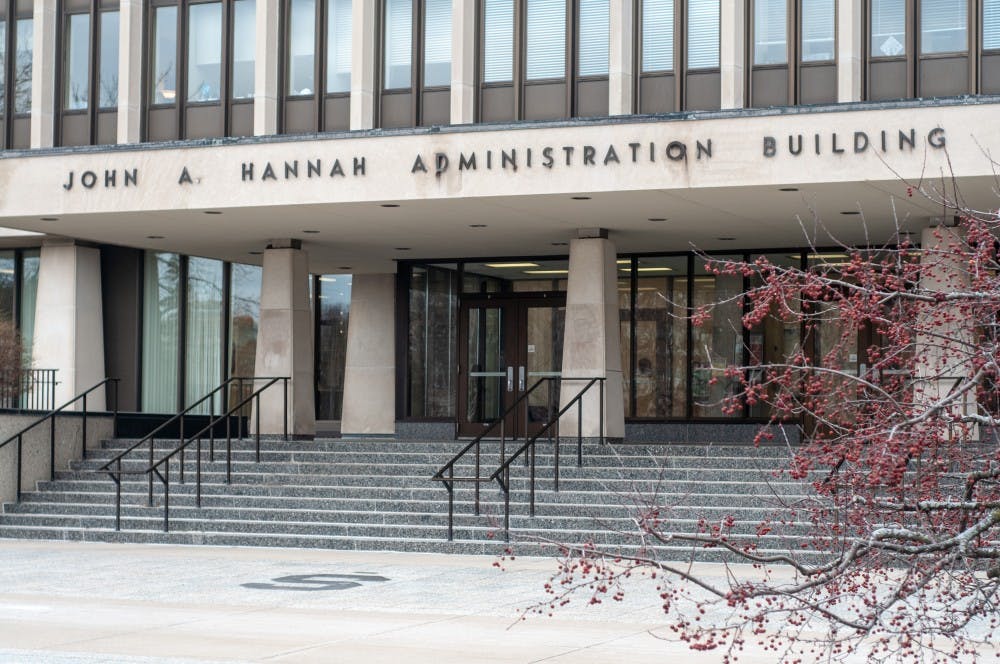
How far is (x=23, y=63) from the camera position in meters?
26.4

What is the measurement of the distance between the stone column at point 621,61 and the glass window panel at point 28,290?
12591 millimetres

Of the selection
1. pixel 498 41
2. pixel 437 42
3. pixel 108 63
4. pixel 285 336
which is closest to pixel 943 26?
pixel 498 41

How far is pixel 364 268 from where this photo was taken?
28.2m

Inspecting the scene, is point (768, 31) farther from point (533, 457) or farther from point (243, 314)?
point (243, 314)

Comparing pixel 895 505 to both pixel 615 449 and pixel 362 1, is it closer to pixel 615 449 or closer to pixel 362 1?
pixel 615 449

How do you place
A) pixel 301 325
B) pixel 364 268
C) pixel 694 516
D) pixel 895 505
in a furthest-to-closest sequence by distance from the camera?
pixel 364 268, pixel 301 325, pixel 694 516, pixel 895 505

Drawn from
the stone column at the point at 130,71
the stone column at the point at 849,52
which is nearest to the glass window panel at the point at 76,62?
the stone column at the point at 130,71

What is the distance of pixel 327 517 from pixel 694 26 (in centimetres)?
891

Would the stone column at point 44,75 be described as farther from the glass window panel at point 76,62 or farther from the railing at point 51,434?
the railing at point 51,434

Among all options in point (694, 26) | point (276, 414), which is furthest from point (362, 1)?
point (276, 414)

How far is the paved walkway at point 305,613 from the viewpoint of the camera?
9.32 m

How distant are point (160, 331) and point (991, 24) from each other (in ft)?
53.5

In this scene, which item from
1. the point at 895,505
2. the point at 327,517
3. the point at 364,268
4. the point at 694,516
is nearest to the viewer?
the point at 895,505

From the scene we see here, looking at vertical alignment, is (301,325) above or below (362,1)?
below
